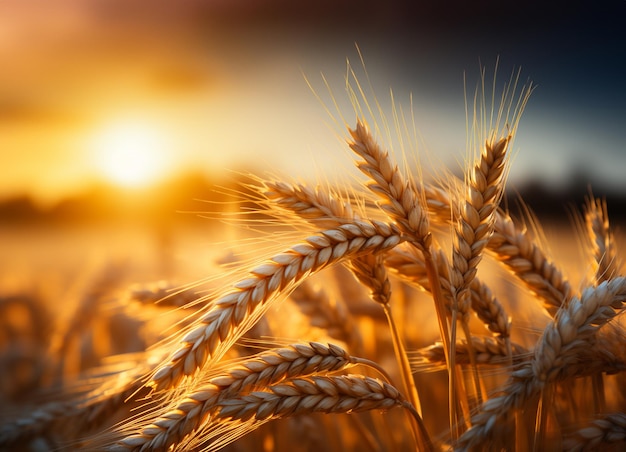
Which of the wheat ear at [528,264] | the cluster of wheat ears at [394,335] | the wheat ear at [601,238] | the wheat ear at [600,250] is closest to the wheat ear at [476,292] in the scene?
the cluster of wheat ears at [394,335]

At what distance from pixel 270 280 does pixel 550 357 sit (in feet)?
1.61

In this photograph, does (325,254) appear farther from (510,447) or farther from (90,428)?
(90,428)

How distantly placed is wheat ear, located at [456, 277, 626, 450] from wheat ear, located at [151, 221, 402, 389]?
1.03 ft

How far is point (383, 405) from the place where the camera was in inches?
35.1

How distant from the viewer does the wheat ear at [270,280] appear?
81 cm

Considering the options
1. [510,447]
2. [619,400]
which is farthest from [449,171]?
[619,400]

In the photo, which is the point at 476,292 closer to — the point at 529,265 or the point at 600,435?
the point at 529,265

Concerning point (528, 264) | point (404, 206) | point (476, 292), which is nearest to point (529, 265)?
point (528, 264)

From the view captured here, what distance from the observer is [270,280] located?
34.5 inches

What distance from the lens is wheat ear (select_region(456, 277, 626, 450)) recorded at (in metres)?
0.84

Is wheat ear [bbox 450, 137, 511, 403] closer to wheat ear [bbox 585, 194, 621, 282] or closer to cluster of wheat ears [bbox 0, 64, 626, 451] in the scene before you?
cluster of wheat ears [bbox 0, 64, 626, 451]

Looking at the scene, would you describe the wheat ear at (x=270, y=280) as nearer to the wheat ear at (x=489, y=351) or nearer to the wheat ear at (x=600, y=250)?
the wheat ear at (x=489, y=351)

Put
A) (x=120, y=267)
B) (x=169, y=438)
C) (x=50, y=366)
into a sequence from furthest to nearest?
(x=120, y=267)
(x=50, y=366)
(x=169, y=438)

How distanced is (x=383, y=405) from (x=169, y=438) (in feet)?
1.20
